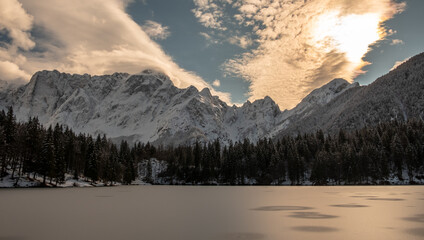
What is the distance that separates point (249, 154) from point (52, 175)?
101 metres

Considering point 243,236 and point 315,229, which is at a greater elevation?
point 315,229

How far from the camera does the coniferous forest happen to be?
90.3m

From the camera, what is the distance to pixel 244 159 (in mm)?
158250

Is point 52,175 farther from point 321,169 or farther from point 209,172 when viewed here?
point 321,169

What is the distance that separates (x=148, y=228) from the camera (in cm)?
2048

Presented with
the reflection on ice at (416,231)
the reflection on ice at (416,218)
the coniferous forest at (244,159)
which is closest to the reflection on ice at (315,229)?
the reflection on ice at (416,231)

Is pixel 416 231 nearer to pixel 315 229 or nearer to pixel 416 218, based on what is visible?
pixel 315 229

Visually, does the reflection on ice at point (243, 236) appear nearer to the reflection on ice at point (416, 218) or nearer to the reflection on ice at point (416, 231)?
the reflection on ice at point (416, 231)

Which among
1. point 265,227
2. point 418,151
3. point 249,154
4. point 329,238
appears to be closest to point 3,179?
point 265,227

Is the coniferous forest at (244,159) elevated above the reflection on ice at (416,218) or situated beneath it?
elevated above

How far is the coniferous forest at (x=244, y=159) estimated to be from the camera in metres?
90.3

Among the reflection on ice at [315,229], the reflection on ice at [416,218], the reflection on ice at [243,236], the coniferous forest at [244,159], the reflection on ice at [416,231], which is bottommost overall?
the reflection on ice at [243,236]

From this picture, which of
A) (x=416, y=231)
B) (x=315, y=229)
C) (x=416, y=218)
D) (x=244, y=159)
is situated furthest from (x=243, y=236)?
(x=244, y=159)

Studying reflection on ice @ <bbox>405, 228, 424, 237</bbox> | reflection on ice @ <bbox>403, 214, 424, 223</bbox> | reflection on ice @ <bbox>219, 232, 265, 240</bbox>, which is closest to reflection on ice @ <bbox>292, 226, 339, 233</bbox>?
reflection on ice @ <bbox>219, 232, 265, 240</bbox>
